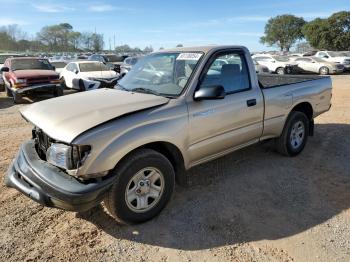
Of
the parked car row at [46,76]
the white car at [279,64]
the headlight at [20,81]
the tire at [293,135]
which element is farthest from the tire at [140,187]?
the white car at [279,64]

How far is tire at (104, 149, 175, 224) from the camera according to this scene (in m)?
3.33

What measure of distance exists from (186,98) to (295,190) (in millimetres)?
1949

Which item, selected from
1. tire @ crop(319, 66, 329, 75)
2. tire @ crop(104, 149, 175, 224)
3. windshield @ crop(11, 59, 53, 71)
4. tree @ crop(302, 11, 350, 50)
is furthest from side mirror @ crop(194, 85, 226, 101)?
tree @ crop(302, 11, 350, 50)

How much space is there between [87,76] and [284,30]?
7056 cm

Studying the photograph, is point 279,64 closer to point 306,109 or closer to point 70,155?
point 306,109

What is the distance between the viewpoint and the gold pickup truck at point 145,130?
3.14m

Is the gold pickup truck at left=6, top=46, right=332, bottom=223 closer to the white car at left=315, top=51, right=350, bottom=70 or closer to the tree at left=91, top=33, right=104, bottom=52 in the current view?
the white car at left=315, top=51, right=350, bottom=70

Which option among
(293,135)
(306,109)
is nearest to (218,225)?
(293,135)

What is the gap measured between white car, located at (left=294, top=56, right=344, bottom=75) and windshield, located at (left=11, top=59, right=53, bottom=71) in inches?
721

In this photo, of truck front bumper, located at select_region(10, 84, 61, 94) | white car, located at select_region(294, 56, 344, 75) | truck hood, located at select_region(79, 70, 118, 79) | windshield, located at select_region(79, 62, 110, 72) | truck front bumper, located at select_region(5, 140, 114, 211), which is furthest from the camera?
white car, located at select_region(294, 56, 344, 75)

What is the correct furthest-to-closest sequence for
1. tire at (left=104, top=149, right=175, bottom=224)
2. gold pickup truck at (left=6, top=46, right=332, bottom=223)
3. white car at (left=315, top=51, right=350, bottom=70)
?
white car at (left=315, top=51, right=350, bottom=70)
tire at (left=104, top=149, right=175, bottom=224)
gold pickup truck at (left=6, top=46, right=332, bottom=223)

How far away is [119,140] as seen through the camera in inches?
128

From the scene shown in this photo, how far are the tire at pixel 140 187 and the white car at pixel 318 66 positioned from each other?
Answer: 23955mm

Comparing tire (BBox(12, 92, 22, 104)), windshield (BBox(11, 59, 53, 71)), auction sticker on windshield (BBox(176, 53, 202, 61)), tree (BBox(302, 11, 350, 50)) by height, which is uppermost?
tree (BBox(302, 11, 350, 50))
